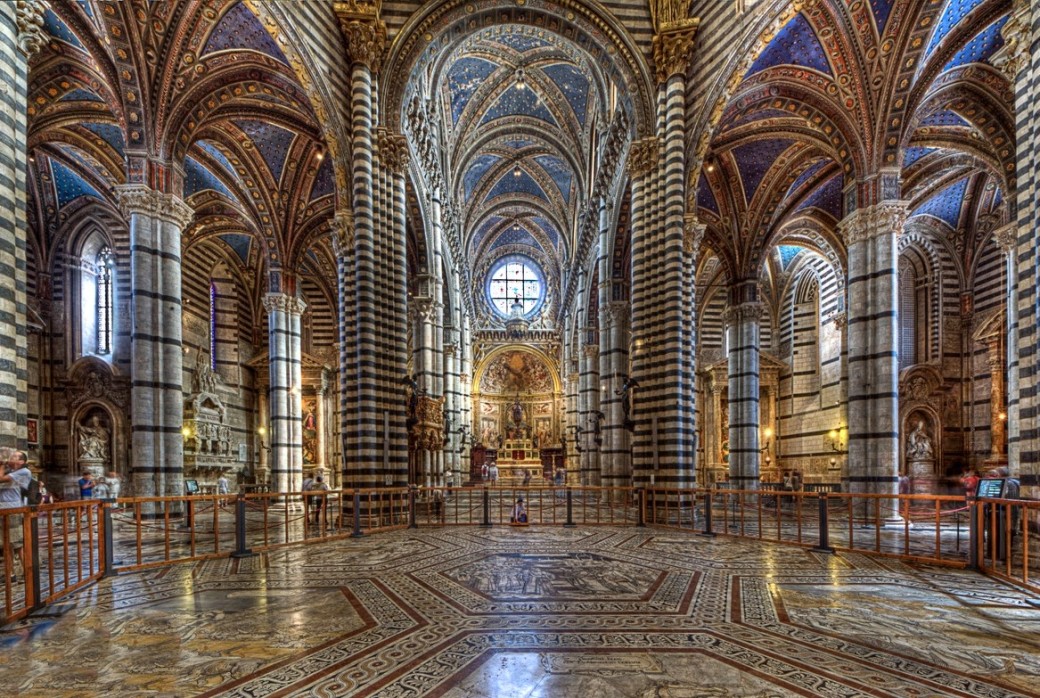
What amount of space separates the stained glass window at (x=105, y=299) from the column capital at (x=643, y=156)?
2100 cm

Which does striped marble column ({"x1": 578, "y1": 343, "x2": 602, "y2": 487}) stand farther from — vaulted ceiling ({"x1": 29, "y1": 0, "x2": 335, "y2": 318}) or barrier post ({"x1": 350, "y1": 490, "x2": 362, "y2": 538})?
barrier post ({"x1": 350, "y1": 490, "x2": 362, "y2": 538})

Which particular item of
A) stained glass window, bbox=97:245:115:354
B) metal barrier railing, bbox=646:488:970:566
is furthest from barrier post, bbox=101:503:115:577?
stained glass window, bbox=97:245:115:354

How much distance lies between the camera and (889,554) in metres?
7.76

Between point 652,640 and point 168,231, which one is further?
point 168,231

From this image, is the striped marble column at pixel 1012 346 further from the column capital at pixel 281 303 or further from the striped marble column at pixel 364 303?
the column capital at pixel 281 303

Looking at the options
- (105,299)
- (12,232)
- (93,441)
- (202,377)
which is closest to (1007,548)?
(12,232)

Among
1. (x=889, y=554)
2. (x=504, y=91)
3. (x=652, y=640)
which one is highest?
(x=504, y=91)

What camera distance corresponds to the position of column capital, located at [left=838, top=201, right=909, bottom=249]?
44.7 feet

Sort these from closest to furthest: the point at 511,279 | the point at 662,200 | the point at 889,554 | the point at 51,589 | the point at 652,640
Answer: the point at 652,640, the point at 51,589, the point at 889,554, the point at 662,200, the point at 511,279

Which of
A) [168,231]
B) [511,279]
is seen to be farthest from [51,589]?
[511,279]

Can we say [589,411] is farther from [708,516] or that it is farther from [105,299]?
[105,299]

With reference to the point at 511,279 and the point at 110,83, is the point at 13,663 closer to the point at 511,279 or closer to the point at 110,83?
the point at 110,83

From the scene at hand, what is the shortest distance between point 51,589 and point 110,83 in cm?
1221

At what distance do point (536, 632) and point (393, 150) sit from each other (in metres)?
12.4
